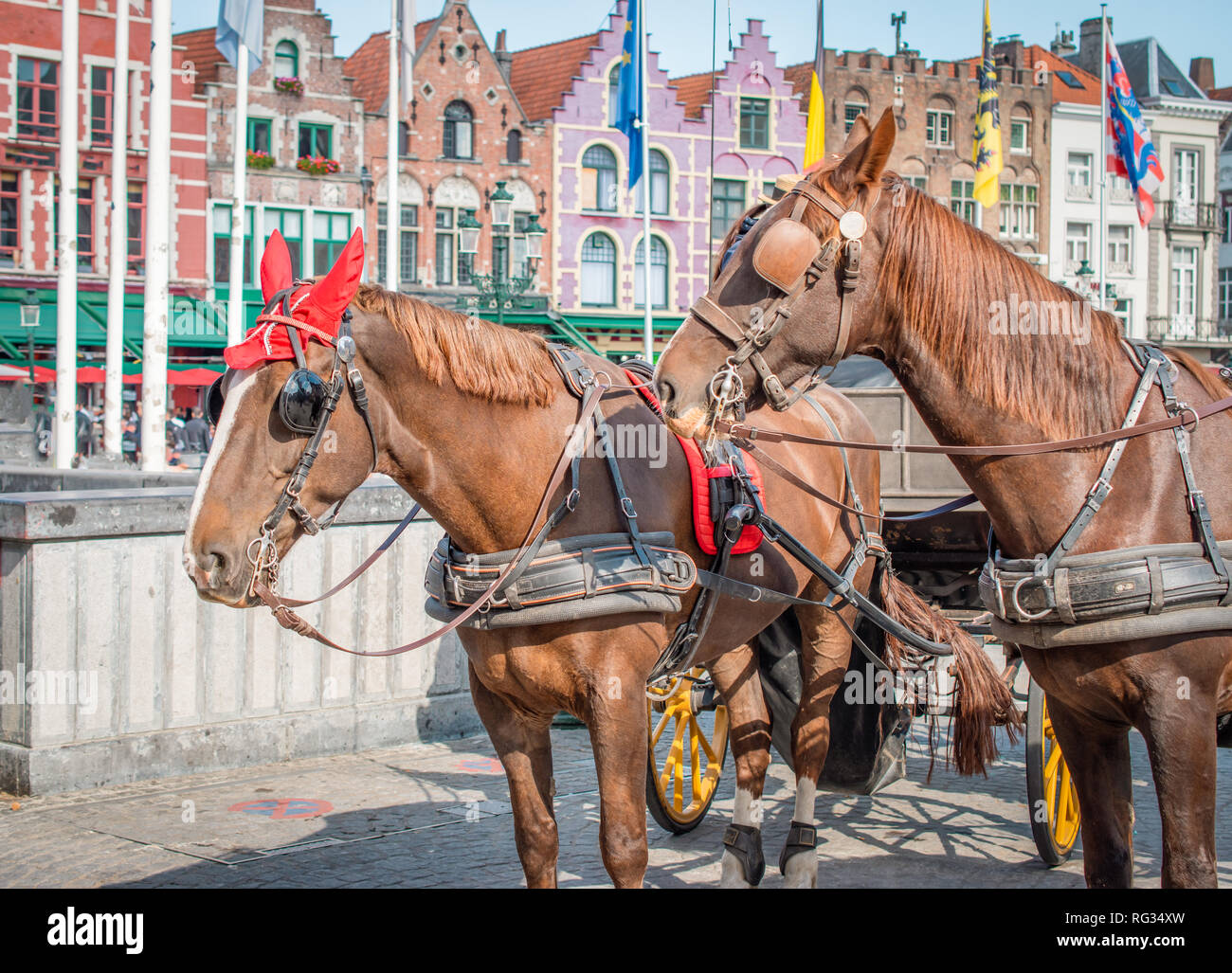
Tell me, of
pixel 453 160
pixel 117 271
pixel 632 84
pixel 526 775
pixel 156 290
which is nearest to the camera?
pixel 526 775

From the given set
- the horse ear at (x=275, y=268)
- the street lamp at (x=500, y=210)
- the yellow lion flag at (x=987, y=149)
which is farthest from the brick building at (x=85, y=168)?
the horse ear at (x=275, y=268)

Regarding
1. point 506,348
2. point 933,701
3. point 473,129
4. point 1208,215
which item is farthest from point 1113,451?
point 1208,215

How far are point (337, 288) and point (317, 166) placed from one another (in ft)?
102

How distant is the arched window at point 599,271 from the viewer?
3581 centimetres

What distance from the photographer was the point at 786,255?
2.80 meters

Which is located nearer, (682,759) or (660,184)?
(682,759)

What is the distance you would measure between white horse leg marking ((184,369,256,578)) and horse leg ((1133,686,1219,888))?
86.9 inches

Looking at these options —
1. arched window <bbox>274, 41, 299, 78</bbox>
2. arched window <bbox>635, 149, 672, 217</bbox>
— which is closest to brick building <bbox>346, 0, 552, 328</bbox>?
arched window <bbox>274, 41, 299, 78</bbox>

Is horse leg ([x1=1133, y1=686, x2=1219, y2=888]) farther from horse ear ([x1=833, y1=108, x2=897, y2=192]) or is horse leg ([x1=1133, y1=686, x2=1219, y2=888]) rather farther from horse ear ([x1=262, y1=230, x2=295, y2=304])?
horse ear ([x1=262, y1=230, x2=295, y2=304])

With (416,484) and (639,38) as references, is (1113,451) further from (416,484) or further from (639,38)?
(639,38)

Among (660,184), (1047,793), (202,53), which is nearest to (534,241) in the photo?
(1047,793)

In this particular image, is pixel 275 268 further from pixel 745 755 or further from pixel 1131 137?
pixel 1131 137

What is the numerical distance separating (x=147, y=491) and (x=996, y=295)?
470 centimetres

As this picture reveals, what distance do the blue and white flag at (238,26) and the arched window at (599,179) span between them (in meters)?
21.3
